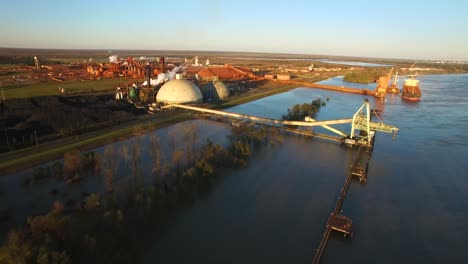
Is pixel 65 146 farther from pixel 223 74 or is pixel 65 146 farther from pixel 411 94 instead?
pixel 411 94

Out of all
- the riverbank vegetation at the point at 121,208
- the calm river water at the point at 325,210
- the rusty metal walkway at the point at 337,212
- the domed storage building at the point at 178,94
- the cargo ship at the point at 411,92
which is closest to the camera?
the riverbank vegetation at the point at 121,208

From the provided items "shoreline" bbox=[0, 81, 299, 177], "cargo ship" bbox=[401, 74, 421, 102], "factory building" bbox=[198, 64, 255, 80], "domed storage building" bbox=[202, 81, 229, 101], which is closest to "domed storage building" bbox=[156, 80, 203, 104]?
"domed storage building" bbox=[202, 81, 229, 101]

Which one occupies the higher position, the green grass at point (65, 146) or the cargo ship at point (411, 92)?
the cargo ship at point (411, 92)

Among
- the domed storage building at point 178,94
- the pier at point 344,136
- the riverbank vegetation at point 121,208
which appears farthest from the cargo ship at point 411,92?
the riverbank vegetation at point 121,208

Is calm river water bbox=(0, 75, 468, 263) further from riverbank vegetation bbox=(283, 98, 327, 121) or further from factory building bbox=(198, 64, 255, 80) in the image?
factory building bbox=(198, 64, 255, 80)

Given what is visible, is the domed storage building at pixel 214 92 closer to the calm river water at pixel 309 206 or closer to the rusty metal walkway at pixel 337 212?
the calm river water at pixel 309 206

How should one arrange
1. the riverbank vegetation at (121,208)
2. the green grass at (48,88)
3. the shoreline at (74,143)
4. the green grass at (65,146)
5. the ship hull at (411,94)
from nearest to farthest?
the riverbank vegetation at (121,208) → the shoreline at (74,143) → the green grass at (65,146) → the green grass at (48,88) → the ship hull at (411,94)

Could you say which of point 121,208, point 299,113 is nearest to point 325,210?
point 121,208
